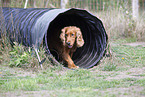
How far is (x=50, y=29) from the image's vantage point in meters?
7.54

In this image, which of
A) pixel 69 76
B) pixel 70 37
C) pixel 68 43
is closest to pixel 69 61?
pixel 68 43

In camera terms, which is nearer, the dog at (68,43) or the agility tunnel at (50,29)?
the agility tunnel at (50,29)

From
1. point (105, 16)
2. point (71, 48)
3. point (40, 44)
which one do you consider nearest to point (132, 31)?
point (105, 16)

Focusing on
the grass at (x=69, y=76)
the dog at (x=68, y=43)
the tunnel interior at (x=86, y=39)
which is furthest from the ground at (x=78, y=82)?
the dog at (x=68, y=43)

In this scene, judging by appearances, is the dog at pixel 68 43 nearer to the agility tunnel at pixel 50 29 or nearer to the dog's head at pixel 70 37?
the dog's head at pixel 70 37

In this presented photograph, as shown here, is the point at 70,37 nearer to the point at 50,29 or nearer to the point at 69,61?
the point at 69,61

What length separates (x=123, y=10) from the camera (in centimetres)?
977

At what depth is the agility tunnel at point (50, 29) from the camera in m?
5.87

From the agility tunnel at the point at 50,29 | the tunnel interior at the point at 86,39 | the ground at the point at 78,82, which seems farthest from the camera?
the tunnel interior at the point at 86,39

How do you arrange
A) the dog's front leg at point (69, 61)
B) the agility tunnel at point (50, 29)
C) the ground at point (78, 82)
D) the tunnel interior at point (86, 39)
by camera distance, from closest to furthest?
the ground at point (78, 82) < the agility tunnel at point (50, 29) < the dog's front leg at point (69, 61) < the tunnel interior at point (86, 39)

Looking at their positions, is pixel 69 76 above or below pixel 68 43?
below

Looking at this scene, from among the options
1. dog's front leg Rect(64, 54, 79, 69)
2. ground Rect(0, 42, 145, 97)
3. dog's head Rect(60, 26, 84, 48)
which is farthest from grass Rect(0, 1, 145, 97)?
dog's head Rect(60, 26, 84, 48)

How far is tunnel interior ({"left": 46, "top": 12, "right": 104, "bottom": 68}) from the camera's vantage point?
22.1ft

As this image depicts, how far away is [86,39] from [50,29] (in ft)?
3.65
